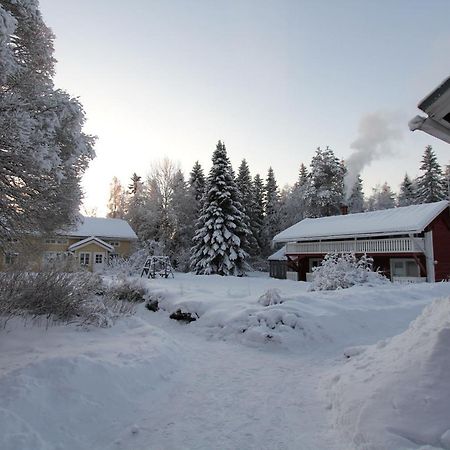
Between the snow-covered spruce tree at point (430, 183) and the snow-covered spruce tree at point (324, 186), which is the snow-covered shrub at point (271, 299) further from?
the snow-covered spruce tree at point (430, 183)

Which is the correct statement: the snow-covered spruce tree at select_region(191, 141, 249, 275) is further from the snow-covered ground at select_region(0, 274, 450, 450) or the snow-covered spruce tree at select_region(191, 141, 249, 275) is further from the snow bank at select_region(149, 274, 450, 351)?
the snow-covered ground at select_region(0, 274, 450, 450)

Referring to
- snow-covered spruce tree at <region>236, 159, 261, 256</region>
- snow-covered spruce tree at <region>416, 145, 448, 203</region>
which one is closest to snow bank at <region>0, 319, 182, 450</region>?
snow-covered spruce tree at <region>236, 159, 261, 256</region>

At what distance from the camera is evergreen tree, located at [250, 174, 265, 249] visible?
43312mm

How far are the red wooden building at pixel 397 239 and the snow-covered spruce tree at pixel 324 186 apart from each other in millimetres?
17886

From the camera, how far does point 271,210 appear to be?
1838 inches

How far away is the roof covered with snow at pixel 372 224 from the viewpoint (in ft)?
69.2

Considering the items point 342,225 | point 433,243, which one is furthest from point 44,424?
point 342,225

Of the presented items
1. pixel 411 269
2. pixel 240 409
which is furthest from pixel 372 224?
pixel 240 409

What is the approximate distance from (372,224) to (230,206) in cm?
1345

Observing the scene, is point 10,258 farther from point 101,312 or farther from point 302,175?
point 302,175

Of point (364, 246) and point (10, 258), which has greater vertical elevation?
point (364, 246)

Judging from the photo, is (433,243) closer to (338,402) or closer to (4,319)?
(338,402)

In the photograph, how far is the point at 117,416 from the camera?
418cm

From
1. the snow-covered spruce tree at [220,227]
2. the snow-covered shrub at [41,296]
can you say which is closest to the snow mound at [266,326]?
the snow-covered shrub at [41,296]
